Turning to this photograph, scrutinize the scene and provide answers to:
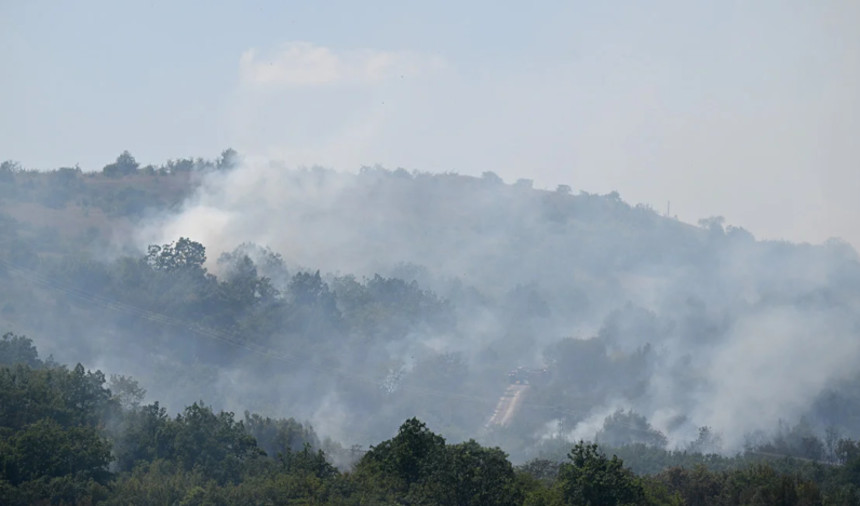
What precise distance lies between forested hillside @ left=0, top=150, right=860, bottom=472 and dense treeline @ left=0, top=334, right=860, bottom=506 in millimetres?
21964

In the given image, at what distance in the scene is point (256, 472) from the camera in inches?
2275

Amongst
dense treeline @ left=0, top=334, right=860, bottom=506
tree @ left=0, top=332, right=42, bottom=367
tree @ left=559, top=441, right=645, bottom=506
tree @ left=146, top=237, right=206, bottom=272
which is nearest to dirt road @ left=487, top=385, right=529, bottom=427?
tree @ left=146, top=237, right=206, bottom=272

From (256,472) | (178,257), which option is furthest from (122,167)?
(256,472)

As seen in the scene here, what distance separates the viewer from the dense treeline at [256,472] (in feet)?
162

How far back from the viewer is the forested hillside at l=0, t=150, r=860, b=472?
4328 inches

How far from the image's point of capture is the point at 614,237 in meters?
Answer: 182

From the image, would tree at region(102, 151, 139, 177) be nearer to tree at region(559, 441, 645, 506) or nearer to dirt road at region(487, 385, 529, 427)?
dirt road at region(487, 385, 529, 427)

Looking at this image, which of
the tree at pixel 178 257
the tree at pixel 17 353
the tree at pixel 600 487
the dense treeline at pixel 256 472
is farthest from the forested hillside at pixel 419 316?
the tree at pixel 600 487

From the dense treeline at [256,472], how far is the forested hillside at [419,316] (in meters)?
22.0

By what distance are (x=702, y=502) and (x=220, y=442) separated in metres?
23.9

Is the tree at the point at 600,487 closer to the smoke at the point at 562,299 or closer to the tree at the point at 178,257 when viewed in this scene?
the smoke at the point at 562,299

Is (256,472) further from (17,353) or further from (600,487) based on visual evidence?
(17,353)

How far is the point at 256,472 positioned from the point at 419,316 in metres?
72.2

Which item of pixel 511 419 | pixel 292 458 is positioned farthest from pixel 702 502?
pixel 511 419
